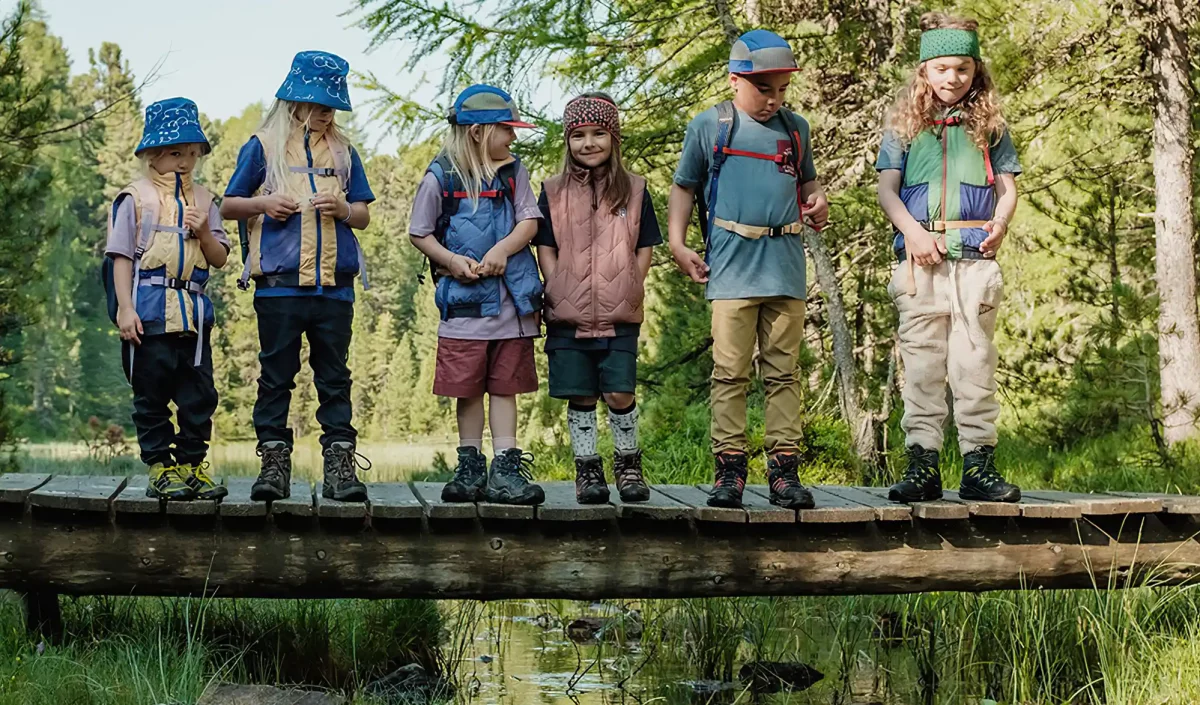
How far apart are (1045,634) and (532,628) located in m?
3.21

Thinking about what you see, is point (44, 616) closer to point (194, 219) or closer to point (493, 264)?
point (194, 219)

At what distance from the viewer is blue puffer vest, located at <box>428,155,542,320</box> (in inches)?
209

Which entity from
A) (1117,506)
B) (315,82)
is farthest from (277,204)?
(1117,506)

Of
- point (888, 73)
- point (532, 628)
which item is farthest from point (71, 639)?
point (888, 73)

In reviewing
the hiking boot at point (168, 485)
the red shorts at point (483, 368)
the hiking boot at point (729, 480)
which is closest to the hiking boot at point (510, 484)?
the red shorts at point (483, 368)

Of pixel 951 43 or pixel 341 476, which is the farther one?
pixel 951 43

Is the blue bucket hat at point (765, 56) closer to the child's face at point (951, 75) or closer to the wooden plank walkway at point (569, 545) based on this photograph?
the child's face at point (951, 75)

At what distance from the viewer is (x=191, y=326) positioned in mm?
5262

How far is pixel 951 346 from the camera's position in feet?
18.5

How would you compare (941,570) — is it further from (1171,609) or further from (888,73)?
(888,73)

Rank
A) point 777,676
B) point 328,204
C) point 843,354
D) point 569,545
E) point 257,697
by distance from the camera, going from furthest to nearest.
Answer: point 843,354 → point 777,676 → point 569,545 → point 328,204 → point 257,697

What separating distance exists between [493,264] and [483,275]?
68 mm

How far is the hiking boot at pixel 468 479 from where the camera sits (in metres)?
5.39

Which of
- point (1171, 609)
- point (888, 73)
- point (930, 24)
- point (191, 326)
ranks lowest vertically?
point (1171, 609)
